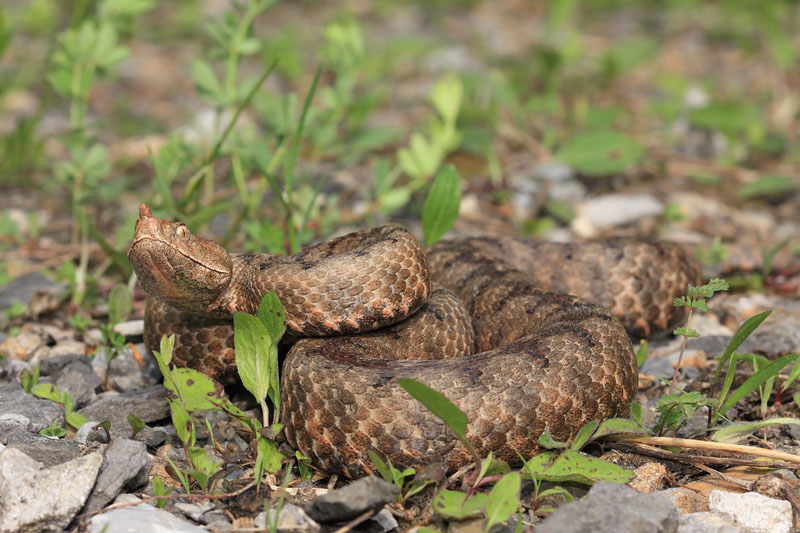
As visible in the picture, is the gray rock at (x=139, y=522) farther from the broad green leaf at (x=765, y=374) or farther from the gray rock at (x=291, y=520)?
the broad green leaf at (x=765, y=374)

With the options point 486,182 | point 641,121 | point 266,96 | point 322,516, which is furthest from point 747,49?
point 322,516

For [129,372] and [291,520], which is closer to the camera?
[291,520]

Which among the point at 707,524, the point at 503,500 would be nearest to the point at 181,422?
the point at 503,500

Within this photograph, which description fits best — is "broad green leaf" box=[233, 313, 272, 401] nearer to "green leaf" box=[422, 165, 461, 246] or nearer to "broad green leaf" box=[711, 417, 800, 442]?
"green leaf" box=[422, 165, 461, 246]

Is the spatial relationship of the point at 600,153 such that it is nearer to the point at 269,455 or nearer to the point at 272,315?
the point at 272,315

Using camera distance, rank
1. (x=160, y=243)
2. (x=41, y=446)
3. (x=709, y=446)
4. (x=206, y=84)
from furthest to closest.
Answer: (x=206, y=84) → (x=160, y=243) → (x=709, y=446) → (x=41, y=446)

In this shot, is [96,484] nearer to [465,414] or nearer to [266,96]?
[465,414]

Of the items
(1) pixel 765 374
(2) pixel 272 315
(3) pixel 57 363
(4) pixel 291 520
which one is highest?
(2) pixel 272 315
